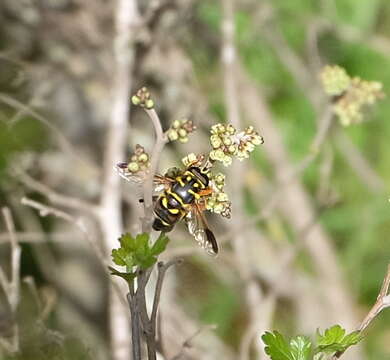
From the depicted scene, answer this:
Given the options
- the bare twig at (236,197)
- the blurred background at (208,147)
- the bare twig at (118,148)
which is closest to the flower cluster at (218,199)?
the bare twig at (118,148)

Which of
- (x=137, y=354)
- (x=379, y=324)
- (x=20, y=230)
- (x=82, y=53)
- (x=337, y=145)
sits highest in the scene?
(x=82, y=53)

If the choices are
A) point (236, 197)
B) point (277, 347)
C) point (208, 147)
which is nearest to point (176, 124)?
point (277, 347)

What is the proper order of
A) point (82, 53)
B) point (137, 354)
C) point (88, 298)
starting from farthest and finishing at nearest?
1. point (88, 298)
2. point (82, 53)
3. point (137, 354)

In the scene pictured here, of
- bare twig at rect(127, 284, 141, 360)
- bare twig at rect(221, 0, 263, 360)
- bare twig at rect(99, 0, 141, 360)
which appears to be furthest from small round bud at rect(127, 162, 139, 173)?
bare twig at rect(221, 0, 263, 360)

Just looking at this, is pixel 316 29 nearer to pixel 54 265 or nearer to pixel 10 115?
pixel 54 265

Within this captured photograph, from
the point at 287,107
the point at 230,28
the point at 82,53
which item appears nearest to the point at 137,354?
the point at 230,28

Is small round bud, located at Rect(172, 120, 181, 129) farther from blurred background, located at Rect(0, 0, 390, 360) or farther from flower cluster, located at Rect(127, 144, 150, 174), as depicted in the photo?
blurred background, located at Rect(0, 0, 390, 360)
